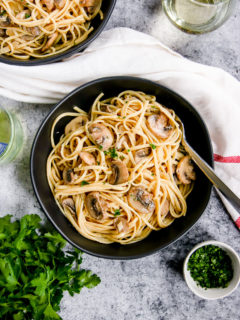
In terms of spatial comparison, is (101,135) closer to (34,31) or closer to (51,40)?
(51,40)

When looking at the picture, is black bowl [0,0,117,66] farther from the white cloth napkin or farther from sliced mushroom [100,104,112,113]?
sliced mushroom [100,104,112,113]

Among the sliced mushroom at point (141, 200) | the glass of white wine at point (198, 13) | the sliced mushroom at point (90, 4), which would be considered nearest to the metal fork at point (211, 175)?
the sliced mushroom at point (141, 200)

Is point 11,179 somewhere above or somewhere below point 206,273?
above

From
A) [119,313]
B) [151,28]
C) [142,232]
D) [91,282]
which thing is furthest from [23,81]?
[119,313]

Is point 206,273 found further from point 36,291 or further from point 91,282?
point 36,291

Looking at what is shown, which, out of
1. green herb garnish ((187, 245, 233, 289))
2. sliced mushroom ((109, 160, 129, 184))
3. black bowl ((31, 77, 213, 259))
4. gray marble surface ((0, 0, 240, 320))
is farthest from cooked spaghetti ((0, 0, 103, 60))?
green herb garnish ((187, 245, 233, 289))

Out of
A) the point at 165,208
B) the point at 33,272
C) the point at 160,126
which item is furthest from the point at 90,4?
the point at 33,272
